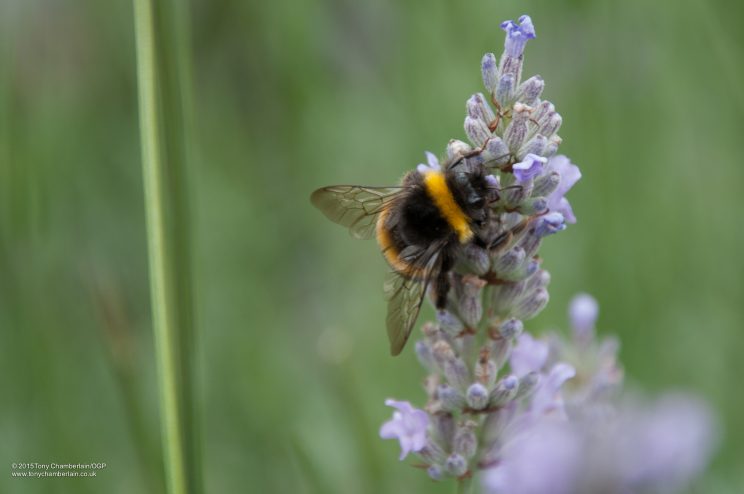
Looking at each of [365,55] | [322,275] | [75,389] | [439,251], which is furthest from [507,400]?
[365,55]

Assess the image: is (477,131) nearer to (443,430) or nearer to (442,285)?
(442,285)

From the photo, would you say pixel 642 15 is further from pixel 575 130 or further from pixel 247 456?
pixel 247 456

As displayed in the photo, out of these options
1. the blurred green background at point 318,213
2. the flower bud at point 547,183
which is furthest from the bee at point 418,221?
the blurred green background at point 318,213

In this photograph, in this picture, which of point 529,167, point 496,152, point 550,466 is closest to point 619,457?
point 550,466

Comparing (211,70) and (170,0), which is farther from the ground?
(211,70)

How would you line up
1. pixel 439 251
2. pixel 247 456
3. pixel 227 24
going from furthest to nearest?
1. pixel 227 24
2. pixel 247 456
3. pixel 439 251

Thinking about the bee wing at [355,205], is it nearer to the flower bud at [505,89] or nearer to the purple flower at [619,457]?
the flower bud at [505,89]

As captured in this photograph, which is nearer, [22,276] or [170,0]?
[170,0]
